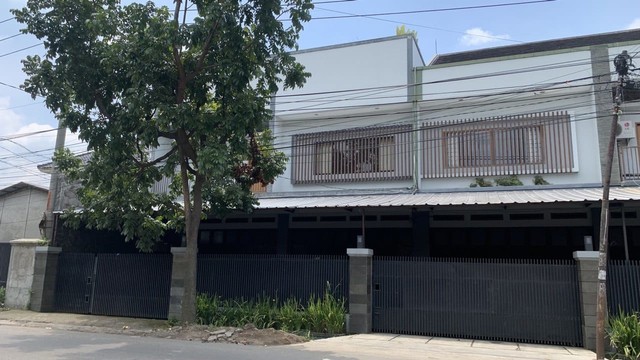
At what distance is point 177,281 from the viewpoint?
13.9 metres

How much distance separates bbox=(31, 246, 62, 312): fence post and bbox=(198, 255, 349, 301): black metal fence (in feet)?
16.0

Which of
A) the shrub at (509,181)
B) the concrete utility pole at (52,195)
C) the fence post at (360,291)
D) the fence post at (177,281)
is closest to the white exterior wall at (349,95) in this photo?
the shrub at (509,181)

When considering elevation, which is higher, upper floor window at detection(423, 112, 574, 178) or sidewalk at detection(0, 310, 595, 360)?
upper floor window at detection(423, 112, 574, 178)

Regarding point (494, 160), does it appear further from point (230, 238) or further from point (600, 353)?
point (230, 238)

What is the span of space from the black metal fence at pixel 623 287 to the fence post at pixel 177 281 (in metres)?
10.3

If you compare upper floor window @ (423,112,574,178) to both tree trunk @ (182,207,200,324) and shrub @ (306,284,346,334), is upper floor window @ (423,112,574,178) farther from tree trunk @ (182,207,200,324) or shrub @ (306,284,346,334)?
tree trunk @ (182,207,200,324)

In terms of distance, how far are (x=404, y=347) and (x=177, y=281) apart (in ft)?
21.7

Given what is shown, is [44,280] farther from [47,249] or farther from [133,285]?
[133,285]

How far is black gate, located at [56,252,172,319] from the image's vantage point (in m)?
14.6

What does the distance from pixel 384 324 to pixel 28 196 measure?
51.5ft

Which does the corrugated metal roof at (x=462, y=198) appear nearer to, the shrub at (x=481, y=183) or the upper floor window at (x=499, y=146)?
the shrub at (x=481, y=183)

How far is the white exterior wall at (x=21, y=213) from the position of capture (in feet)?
65.6

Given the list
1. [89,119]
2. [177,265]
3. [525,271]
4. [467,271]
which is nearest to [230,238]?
[177,265]

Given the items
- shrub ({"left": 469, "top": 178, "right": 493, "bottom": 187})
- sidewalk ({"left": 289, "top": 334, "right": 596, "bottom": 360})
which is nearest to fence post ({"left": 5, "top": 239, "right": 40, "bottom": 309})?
sidewalk ({"left": 289, "top": 334, "right": 596, "bottom": 360})
